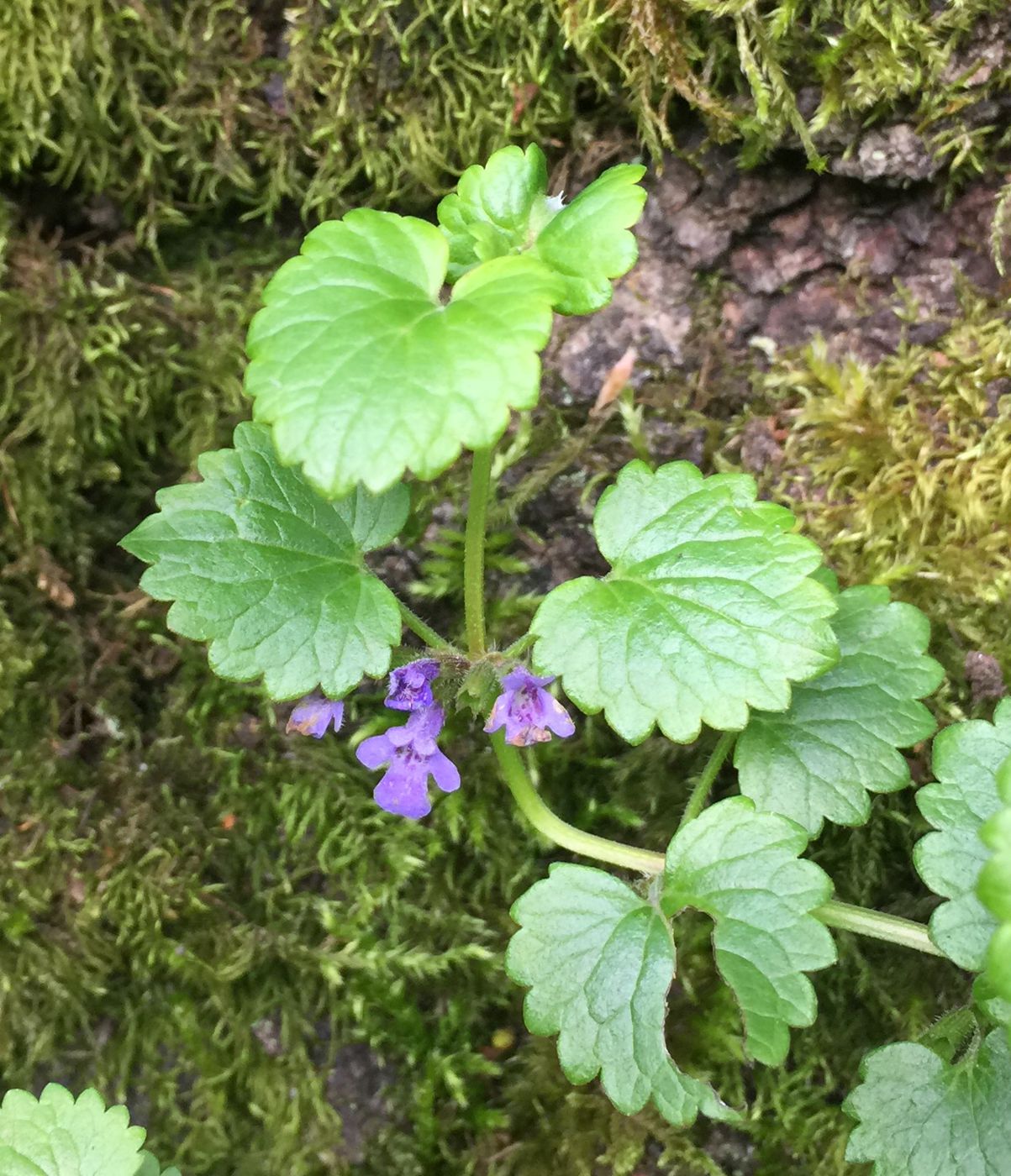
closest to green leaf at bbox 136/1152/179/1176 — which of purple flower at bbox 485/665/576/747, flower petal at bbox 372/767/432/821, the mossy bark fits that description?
the mossy bark

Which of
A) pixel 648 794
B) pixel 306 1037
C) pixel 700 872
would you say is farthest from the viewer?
pixel 306 1037

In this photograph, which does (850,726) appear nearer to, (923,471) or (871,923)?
(871,923)

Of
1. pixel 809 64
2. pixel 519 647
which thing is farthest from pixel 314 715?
pixel 809 64

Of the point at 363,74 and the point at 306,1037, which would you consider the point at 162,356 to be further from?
the point at 306,1037

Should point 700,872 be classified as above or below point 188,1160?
above

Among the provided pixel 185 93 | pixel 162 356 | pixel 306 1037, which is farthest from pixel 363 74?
pixel 306 1037

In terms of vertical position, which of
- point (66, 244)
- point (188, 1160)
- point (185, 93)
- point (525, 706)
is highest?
point (185, 93)

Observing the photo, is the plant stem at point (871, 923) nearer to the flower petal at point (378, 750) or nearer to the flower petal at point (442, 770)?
the flower petal at point (442, 770)
